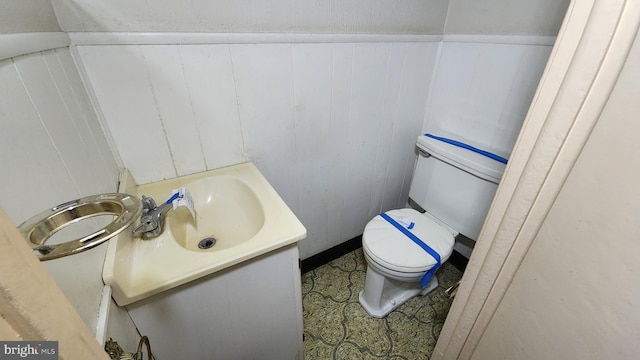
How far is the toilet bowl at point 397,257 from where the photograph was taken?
1.11 m

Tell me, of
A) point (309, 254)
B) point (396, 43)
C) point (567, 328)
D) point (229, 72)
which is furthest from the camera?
point (309, 254)

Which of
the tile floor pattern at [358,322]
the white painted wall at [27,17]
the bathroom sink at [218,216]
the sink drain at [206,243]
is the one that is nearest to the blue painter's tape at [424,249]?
the tile floor pattern at [358,322]

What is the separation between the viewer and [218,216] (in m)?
0.96

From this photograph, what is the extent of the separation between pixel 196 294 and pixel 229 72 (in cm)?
71

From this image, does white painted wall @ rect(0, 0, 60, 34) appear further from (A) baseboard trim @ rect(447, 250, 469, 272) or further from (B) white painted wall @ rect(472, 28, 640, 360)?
(A) baseboard trim @ rect(447, 250, 469, 272)

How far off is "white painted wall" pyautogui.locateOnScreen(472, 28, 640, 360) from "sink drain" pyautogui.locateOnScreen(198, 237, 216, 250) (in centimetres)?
89

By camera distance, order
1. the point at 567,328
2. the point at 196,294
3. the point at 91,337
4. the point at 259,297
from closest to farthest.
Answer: the point at 91,337, the point at 567,328, the point at 196,294, the point at 259,297

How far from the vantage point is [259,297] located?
787 mm

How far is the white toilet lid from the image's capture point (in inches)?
43.4

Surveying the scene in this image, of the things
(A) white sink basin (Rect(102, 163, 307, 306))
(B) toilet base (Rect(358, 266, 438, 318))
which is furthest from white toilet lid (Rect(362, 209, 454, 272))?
(A) white sink basin (Rect(102, 163, 307, 306))

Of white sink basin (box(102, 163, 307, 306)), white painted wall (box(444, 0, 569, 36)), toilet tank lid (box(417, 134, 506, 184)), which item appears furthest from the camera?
toilet tank lid (box(417, 134, 506, 184))

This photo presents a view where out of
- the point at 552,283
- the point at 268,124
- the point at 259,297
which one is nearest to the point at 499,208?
the point at 552,283

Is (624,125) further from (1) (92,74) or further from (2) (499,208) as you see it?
(1) (92,74)

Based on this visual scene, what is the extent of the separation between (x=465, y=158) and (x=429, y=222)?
1.18 ft
